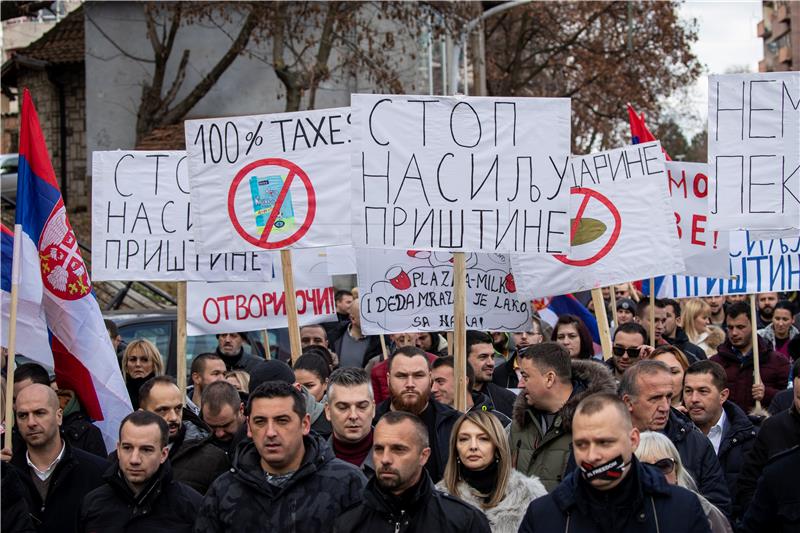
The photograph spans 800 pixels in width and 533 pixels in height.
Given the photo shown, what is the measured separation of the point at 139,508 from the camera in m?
6.06

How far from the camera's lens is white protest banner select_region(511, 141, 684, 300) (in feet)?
30.8

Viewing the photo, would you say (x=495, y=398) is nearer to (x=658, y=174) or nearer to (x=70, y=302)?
(x=658, y=174)

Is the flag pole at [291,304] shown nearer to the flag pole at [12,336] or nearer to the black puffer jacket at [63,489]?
the flag pole at [12,336]

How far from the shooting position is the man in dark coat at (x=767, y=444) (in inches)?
258

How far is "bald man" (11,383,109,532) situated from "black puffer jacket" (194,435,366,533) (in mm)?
1196

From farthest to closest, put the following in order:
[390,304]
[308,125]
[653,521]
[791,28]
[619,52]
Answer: [791,28] → [619,52] → [390,304] → [308,125] → [653,521]

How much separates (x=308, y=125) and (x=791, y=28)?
8068 cm

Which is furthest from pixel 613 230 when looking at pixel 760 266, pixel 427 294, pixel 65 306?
pixel 65 306

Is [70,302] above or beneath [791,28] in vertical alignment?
beneath

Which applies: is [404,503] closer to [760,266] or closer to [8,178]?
[760,266]

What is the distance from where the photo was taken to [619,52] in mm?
33750

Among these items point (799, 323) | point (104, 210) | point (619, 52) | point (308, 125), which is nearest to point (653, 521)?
point (308, 125)

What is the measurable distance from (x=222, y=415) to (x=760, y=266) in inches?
225

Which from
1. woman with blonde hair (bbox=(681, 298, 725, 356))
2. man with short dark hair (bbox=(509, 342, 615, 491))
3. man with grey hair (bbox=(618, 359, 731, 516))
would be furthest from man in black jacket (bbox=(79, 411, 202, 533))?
woman with blonde hair (bbox=(681, 298, 725, 356))
